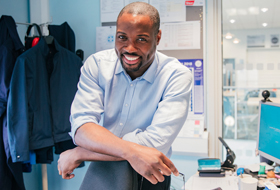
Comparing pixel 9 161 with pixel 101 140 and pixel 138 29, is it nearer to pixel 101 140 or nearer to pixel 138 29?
pixel 101 140

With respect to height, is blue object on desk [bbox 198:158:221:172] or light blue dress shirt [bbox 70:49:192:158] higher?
light blue dress shirt [bbox 70:49:192:158]

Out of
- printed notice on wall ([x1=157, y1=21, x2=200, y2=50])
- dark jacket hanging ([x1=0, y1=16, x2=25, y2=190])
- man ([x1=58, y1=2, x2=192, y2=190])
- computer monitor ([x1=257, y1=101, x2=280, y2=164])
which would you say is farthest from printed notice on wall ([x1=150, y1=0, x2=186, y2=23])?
man ([x1=58, y1=2, x2=192, y2=190])

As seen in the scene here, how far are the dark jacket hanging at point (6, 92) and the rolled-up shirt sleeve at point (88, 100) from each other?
123cm

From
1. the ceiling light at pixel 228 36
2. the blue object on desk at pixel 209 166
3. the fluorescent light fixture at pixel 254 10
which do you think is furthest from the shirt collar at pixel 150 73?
the fluorescent light fixture at pixel 254 10

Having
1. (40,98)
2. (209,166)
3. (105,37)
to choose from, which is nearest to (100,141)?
(209,166)

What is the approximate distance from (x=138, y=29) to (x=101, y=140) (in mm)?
415

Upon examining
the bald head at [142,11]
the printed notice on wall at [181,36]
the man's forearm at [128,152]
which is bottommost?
the man's forearm at [128,152]

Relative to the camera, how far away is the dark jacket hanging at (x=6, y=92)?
2074mm

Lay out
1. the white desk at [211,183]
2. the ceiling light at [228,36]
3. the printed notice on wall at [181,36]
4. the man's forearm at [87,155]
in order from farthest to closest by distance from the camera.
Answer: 1. the ceiling light at [228,36]
2. the printed notice on wall at [181,36]
3. the white desk at [211,183]
4. the man's forearm at [87,155]

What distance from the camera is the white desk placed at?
166 cm

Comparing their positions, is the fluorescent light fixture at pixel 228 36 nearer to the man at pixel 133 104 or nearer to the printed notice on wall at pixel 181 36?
the printed notice on wall at pixel 181 36

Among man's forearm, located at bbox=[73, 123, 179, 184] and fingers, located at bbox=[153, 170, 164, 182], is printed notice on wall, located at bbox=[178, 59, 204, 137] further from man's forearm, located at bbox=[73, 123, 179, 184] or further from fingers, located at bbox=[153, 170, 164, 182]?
fingers, located at bbox=[153, 170, 164, 182]

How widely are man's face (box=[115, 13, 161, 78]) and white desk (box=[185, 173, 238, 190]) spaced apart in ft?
3.30

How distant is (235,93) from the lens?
268cm
